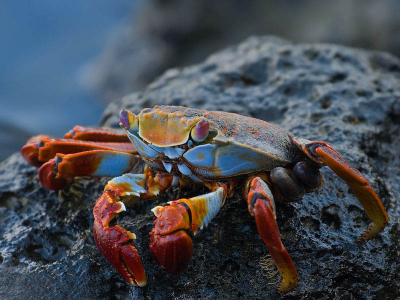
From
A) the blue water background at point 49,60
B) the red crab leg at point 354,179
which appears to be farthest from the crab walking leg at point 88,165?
the blue water background at point 49,60

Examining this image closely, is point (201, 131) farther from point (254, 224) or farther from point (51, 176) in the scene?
point (51, 176)

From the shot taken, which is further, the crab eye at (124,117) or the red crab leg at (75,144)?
the red crab leg at (75,144)

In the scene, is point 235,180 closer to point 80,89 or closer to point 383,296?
point 383,296

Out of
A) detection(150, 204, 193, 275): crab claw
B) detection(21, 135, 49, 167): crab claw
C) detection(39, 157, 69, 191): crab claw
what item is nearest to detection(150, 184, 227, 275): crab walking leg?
detection(150, 204, 193, 275): crab claw

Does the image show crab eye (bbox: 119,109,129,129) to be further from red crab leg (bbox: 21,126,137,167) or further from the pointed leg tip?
the pointed leg tip

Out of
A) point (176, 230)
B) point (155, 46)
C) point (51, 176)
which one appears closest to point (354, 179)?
point (176, 230)

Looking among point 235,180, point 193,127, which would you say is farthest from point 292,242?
point 193,127

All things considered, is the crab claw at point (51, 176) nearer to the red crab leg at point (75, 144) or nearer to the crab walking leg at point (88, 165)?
the crab walking leg at point (88, 165)
